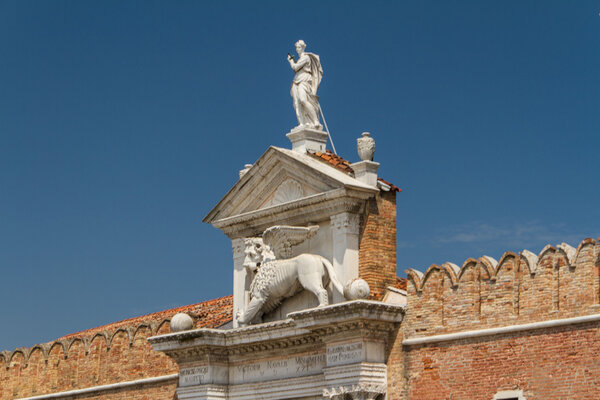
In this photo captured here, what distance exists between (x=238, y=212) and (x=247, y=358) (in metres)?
2.37

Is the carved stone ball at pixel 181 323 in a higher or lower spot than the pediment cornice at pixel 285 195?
lower

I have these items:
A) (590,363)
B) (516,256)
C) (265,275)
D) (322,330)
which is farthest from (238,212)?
(590,363)

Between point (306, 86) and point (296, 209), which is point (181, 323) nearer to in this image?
point (296, 209)

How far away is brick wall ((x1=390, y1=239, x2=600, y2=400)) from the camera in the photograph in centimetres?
1576

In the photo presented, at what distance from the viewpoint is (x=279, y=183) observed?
20047 mm

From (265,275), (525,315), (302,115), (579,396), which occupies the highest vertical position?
(302,115)

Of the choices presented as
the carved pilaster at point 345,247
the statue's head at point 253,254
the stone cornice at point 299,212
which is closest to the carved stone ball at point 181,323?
the statue's head at point 253,254

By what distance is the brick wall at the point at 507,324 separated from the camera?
Result: 1576 cm

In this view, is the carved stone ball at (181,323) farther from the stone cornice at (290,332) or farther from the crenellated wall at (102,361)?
the crenellated wall at (102,361)

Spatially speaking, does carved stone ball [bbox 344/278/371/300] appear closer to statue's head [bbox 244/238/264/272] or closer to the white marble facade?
the white marble facade

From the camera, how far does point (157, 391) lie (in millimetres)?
21703

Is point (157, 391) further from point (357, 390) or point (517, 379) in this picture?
point (517, 379)

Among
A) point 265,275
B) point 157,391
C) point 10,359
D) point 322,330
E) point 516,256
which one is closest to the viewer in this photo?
point 516,256

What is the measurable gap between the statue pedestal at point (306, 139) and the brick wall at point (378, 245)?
5.78 ft
